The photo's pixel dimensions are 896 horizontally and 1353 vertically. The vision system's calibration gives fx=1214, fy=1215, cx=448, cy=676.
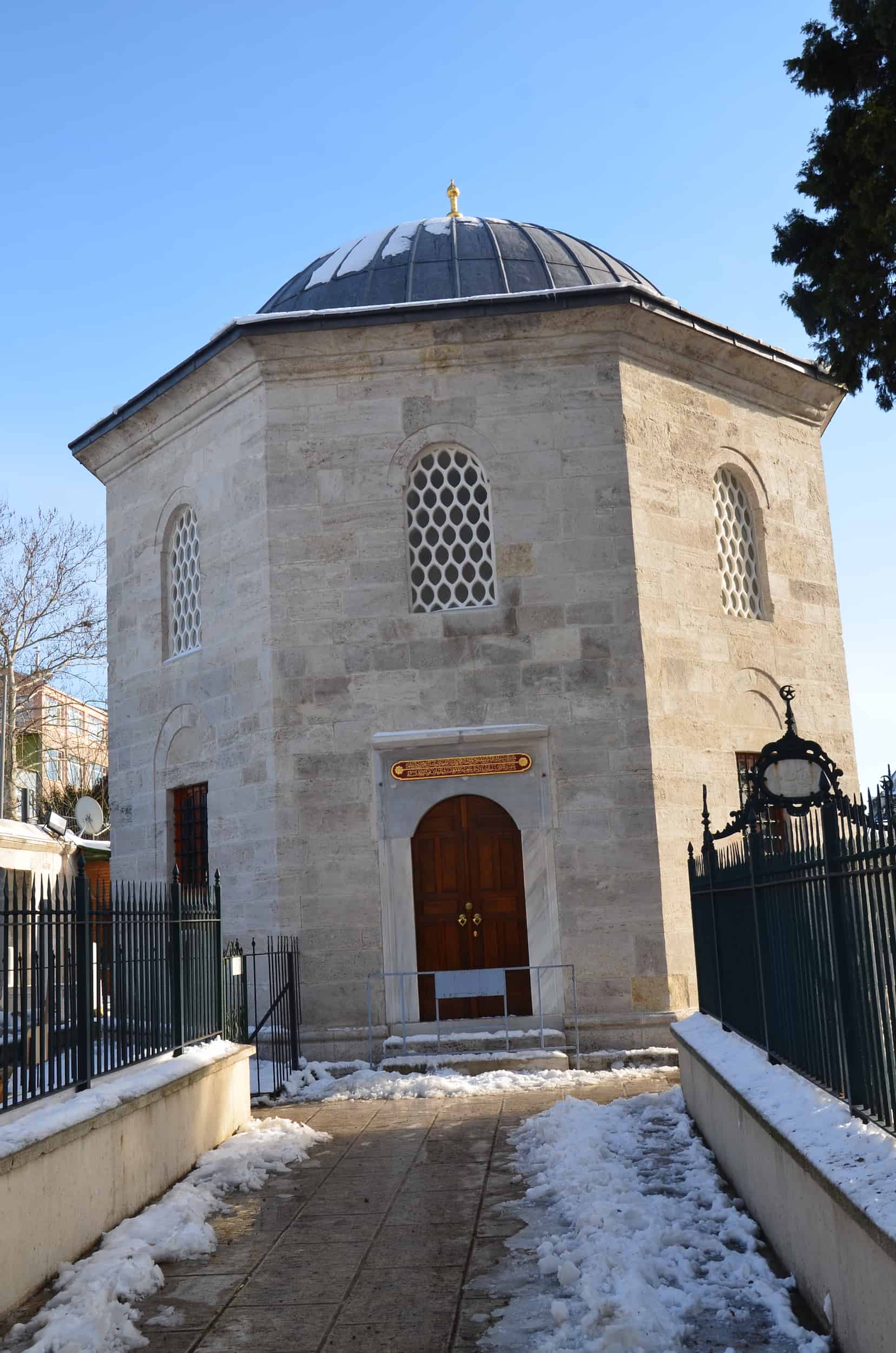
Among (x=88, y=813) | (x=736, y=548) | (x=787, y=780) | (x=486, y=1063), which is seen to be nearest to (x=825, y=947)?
(x=486, y=1063)

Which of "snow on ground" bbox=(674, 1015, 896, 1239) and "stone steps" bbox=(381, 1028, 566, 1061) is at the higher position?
"snow on ground" bbox=(674, 1015, 896, 1239)

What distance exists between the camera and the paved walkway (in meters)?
4.65

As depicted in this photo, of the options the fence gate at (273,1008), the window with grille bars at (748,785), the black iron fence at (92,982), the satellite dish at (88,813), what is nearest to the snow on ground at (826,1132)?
the black iron fence at (92,982)

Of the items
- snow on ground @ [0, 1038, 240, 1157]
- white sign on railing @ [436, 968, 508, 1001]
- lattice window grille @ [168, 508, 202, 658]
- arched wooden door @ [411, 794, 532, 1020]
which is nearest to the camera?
snow on ground @ [0, 1038, 240, 1157]

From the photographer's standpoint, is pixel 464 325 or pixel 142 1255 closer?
pixel 142 1255

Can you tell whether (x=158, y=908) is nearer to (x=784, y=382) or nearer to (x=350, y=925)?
(x=350, y=925)

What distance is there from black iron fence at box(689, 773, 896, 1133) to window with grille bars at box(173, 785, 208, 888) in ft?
26.5

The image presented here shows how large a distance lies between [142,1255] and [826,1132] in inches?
125

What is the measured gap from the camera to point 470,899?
42.7ft

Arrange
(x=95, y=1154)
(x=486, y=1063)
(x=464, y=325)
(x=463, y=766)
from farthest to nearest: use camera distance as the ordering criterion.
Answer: (x=464, y=325) → (x=463, y=766) → (x=486, y=1063) → (x=95, y=1154)

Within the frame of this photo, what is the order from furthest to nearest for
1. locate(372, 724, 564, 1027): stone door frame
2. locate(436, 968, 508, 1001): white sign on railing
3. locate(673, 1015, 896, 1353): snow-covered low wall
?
locate(372, 724, 564, 1027): stone door frame, locate(436, 968, 508, 1001): white sign on railing, locate(673, 1015, 896, 1353): snow-covered low wall

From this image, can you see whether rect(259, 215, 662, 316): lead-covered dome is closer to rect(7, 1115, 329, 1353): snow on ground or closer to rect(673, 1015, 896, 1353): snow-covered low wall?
rect(7, 1115, 329, 1353): snow on ground

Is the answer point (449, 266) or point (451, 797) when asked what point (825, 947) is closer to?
point (451, 797)

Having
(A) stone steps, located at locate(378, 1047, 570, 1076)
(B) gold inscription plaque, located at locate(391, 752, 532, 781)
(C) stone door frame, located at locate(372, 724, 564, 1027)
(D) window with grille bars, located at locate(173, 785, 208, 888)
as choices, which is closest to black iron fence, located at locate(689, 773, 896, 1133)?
(A) stone steps, located at locate(378, 1047, 570, 1076)
